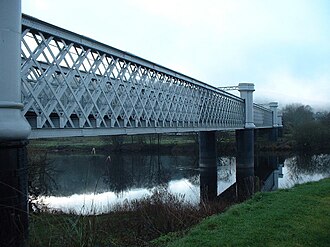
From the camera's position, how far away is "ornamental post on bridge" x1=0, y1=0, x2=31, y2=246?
8.01 m

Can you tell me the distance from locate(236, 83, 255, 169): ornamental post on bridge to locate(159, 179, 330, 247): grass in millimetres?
29766

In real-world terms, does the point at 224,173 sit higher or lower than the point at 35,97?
lower

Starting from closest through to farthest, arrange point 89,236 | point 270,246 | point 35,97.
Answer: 1. point 89,236
2. point 270,246
3. point 35,97

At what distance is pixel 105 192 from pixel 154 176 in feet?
32.4

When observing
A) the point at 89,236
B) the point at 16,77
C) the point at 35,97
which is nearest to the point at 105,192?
the point at 35,97

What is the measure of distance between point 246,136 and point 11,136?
1585 inches

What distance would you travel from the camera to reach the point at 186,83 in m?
28.6

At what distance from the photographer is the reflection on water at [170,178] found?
24344 millimetres

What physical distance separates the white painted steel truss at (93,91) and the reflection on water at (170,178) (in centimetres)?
474

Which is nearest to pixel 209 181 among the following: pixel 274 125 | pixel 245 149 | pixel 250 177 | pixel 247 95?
pixel 250 177

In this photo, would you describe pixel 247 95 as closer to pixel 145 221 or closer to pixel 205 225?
pixel 145 221

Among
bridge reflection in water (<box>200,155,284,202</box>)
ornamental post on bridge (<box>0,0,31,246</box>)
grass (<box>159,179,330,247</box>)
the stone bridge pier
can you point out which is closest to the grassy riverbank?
grass (<box>159,179,330,247</box>)

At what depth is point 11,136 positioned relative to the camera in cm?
805

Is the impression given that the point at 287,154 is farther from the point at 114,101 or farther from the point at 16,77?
the point at 16,77
